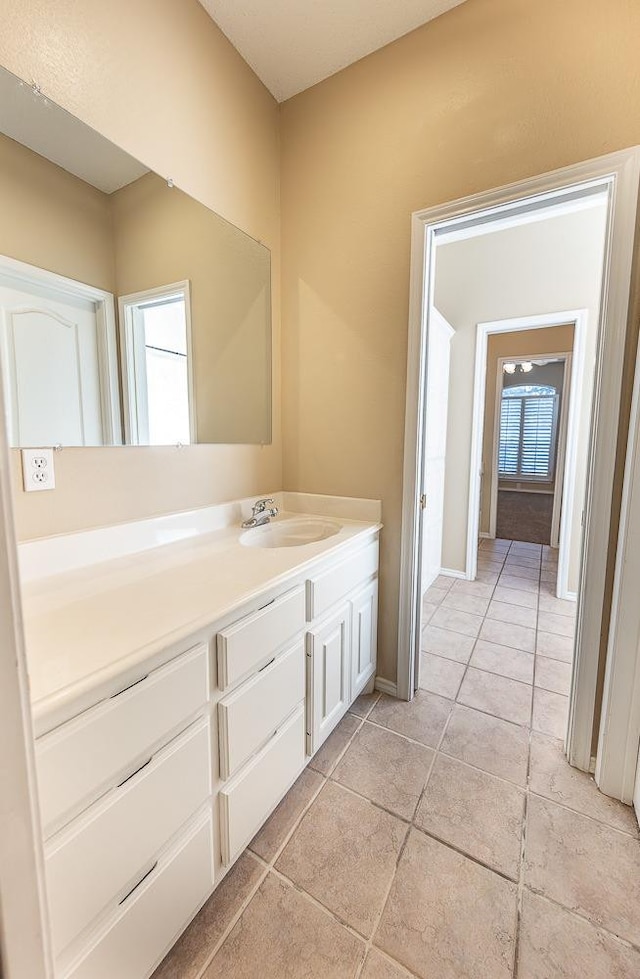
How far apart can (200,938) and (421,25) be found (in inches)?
120

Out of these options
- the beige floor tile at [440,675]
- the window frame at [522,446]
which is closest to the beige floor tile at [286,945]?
the beige floor tile at [440,675]

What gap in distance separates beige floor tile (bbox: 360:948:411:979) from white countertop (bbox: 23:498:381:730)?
2.92 ft

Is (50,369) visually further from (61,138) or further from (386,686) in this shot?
(386,686)

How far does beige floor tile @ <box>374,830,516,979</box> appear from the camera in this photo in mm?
933

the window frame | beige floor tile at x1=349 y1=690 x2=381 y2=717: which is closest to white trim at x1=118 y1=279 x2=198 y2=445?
beige floor tile at x1=349 y1=690 x2=381 y2=717

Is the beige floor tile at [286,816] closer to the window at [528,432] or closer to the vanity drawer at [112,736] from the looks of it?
the vanity drawer at [112,736]

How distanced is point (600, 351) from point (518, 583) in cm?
245

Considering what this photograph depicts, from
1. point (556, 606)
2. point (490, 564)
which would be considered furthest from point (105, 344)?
point (490, 564)

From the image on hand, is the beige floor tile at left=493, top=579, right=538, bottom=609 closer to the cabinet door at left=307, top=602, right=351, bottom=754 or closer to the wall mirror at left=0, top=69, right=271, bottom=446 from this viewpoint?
the cabinet door at left=307, top=602, right=351, bottom=754

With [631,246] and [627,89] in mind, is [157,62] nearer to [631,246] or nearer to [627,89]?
[627,89]

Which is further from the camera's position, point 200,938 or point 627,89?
point 627,89

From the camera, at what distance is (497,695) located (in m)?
1.89

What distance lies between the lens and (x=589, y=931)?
992 millimetres

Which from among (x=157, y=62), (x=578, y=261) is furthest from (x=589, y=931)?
(x=578, y=261)
